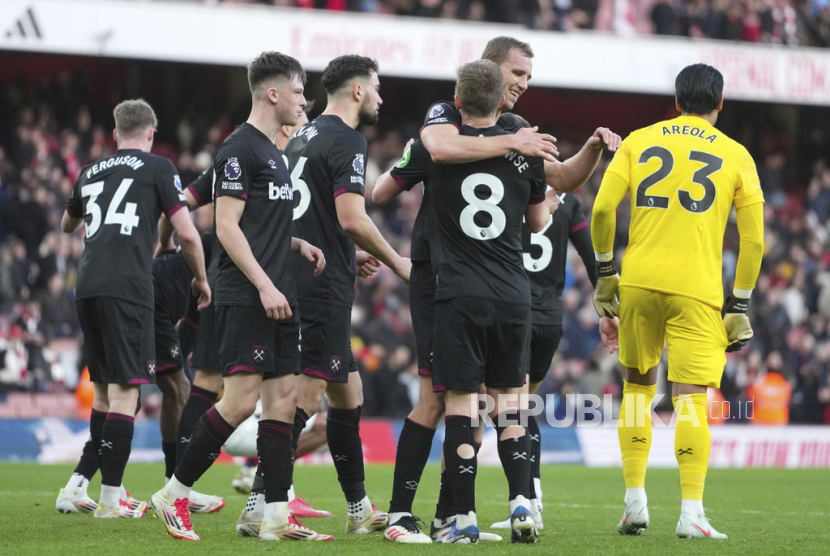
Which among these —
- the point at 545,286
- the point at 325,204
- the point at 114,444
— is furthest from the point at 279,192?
the point at 545,286

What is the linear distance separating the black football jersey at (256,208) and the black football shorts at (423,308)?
63 cm

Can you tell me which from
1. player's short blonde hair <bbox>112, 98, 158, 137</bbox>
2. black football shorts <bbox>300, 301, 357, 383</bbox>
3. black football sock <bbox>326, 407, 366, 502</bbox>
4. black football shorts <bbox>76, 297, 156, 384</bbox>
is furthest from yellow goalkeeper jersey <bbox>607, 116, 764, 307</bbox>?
player's short blonde hair <bbox>112, 98, 158, 137</bbox>

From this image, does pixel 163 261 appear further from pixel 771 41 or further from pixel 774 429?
pixel 771 41

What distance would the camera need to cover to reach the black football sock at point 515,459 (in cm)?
521

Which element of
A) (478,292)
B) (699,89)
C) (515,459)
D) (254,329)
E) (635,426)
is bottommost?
(515,459)

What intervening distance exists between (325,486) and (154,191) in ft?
14.2

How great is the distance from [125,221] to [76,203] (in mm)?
601

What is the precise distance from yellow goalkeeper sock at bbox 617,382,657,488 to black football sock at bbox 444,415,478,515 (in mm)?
1119

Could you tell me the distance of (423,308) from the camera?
5.52 metres

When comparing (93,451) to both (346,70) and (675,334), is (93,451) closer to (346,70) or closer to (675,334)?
(346,70)

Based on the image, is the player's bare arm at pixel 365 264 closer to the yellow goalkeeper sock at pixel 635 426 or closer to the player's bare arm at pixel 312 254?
the player's bare arm at pixel 312 254

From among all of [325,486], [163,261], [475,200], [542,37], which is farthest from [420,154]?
[542,37]

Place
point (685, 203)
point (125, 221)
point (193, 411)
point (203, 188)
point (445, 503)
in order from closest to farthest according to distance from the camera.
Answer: point (445, 503), point (685, 203), point (125, 221), point (193, 411), point (203, 188)

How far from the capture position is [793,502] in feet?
29.5
